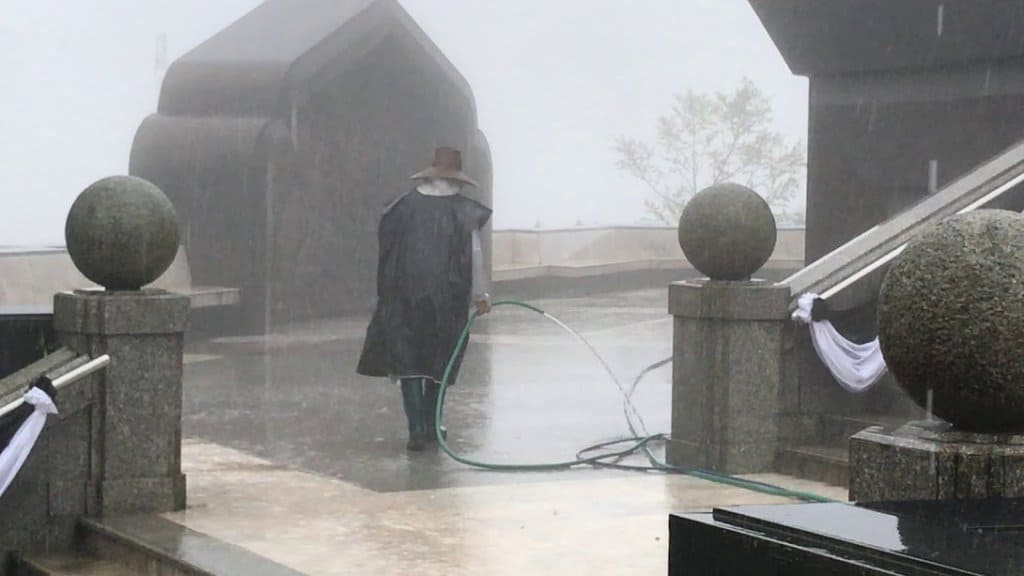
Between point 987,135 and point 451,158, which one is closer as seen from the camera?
point 451,158

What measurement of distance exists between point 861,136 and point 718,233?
603 cm

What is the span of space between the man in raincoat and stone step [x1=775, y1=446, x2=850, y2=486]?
2.08m

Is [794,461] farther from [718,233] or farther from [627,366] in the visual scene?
[627,366]

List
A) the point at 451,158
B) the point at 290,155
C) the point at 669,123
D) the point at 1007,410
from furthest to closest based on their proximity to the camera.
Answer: the point at 669,123, the point at 290,155, the point at 451,158, the point at 1007,410

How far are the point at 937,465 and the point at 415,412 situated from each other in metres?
6.27

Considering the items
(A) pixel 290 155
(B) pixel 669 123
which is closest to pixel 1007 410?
(A) pixel 290 155

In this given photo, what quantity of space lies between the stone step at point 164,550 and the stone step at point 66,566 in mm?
45

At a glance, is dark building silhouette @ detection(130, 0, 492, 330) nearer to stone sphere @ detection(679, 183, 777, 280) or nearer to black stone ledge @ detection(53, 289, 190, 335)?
stone sphere @ detection(679, 183, 777, 280)

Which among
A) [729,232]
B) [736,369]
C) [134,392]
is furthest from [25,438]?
[729,232]

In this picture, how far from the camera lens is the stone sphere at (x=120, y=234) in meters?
8.41

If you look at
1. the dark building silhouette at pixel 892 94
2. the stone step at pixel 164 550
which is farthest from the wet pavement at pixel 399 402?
the dark building silhouette at pixel 892 94

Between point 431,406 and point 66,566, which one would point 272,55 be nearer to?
point 431,406

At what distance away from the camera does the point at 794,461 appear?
382 inches

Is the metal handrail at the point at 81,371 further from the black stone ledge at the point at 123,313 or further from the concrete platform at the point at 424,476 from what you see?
the concrete platform at the point at 424,476
